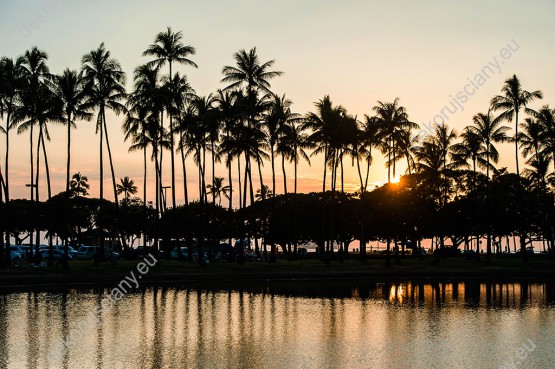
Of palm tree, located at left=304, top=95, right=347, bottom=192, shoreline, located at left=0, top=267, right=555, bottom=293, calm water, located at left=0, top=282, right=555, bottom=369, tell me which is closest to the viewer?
calm water, located at left=0, top=282, right=555, bottom=369

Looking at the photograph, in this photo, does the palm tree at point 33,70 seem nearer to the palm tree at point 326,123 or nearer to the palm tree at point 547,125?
the palm tree at point 326,123

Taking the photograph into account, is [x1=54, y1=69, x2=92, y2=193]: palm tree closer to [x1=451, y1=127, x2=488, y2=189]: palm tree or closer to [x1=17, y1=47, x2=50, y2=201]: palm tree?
[x1=17, y1=47, x2=50, y2=201]: palm tree

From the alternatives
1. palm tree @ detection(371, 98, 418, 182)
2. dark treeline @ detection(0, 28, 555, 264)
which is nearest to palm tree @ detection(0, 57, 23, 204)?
dark treeline @ detection(0, 28, 555, 264)

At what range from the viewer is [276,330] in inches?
893

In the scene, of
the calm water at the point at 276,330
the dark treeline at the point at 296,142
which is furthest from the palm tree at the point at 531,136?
the calm water at the point at 276,330

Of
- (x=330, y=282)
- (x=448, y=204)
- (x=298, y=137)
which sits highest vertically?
(x=298, y=137)

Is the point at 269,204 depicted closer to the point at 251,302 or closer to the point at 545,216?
the point at 545,216

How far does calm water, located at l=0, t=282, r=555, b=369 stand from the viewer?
17.1 metres

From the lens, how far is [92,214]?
413 ft

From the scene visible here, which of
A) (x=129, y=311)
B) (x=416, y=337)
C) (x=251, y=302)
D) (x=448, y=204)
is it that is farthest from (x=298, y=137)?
(x=416, y=337)

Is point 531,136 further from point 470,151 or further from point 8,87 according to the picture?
point 8,87

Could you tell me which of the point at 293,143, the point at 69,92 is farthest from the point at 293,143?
the point at 69,92

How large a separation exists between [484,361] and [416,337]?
4.12 m

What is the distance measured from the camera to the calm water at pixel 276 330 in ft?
56.0
